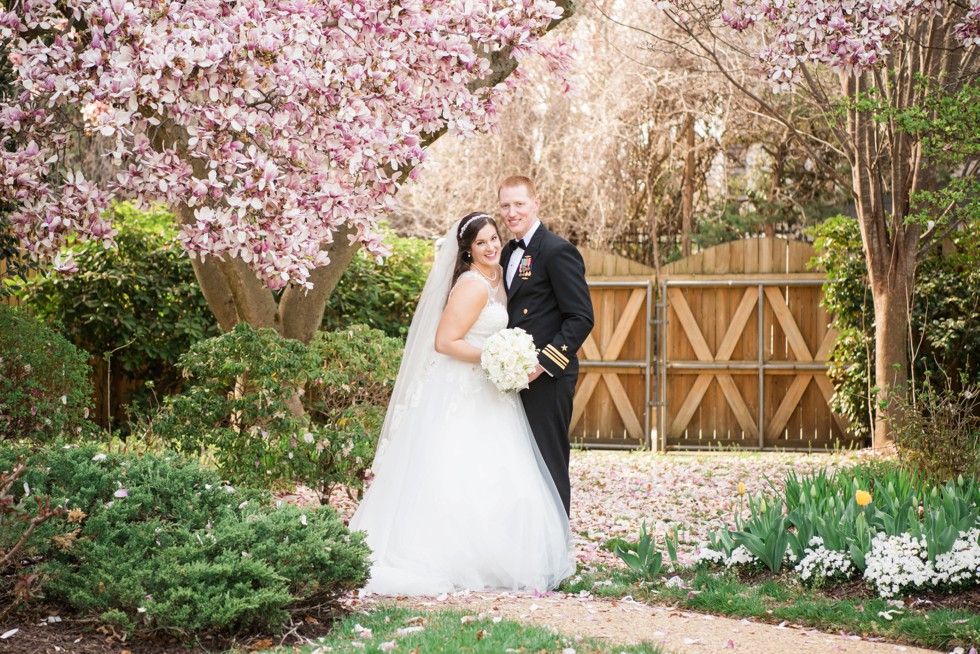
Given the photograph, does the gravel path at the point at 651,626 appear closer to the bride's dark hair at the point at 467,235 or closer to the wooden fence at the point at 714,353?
the bride's dark hair at the point at 467,235

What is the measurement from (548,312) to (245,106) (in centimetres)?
183

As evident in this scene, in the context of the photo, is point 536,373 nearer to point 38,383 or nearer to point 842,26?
point 842,26

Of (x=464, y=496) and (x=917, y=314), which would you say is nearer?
(x=464, y=496)

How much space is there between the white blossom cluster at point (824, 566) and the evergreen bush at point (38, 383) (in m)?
4.58

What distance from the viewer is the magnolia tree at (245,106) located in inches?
174

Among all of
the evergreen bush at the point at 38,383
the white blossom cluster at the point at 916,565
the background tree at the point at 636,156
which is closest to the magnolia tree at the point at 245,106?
the evergreen bush at the point at 38,383

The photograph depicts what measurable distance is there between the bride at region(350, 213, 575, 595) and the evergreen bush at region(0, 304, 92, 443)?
263cm

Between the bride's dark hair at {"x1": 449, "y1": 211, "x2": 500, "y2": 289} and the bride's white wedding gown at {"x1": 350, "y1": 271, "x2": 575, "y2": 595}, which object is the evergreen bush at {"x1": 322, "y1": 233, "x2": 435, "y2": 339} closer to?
the bride's dark hair at {"x1": 449, "y1": 211, "x2": 500, "y2": 289}

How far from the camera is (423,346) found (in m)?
5.38

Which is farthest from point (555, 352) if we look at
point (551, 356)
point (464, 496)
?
point (464, 496)

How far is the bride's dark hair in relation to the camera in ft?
17.0

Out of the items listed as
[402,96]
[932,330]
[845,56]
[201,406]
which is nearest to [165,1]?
[402,96]

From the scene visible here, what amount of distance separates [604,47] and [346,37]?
9.92 metres

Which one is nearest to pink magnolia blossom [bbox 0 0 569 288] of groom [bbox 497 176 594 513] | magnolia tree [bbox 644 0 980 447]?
groom [bbox 497 176 594 513]
